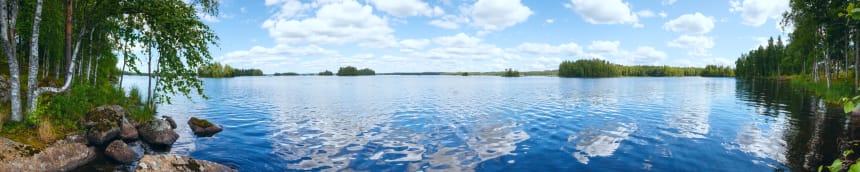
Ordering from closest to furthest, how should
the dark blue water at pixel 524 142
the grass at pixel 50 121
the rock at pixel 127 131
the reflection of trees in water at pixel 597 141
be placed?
the dark blue water at pixel 524 142 < the grass at pixel 50 121 < the reflection of trees in water at pixel 597 141 < the rock at pixel 127 131

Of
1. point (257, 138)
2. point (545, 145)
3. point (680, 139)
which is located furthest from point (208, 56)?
point (680, 139)

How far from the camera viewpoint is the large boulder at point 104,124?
1823 cm

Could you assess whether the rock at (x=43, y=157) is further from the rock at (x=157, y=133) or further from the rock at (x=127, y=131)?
the rock at (x=157, y=133)

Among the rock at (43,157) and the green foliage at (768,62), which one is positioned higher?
the green foliage at (768,62)

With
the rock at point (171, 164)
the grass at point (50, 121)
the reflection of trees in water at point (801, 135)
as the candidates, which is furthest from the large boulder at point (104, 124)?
the reflection of trees in water at point (801, 135)

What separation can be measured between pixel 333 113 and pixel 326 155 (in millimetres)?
18464

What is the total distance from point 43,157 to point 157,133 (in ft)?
19.4

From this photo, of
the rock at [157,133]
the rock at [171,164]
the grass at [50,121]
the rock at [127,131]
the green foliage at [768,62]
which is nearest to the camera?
the rock at [171,164]

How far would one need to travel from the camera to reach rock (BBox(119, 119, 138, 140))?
64.6 feet

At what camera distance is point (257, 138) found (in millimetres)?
22344

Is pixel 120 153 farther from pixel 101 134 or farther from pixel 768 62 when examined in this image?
pixel 768 62

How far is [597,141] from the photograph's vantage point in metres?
21.0

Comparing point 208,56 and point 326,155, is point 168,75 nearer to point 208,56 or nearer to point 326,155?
point 208,56

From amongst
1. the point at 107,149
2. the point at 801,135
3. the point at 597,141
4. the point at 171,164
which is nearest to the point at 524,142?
the point at 597,141
